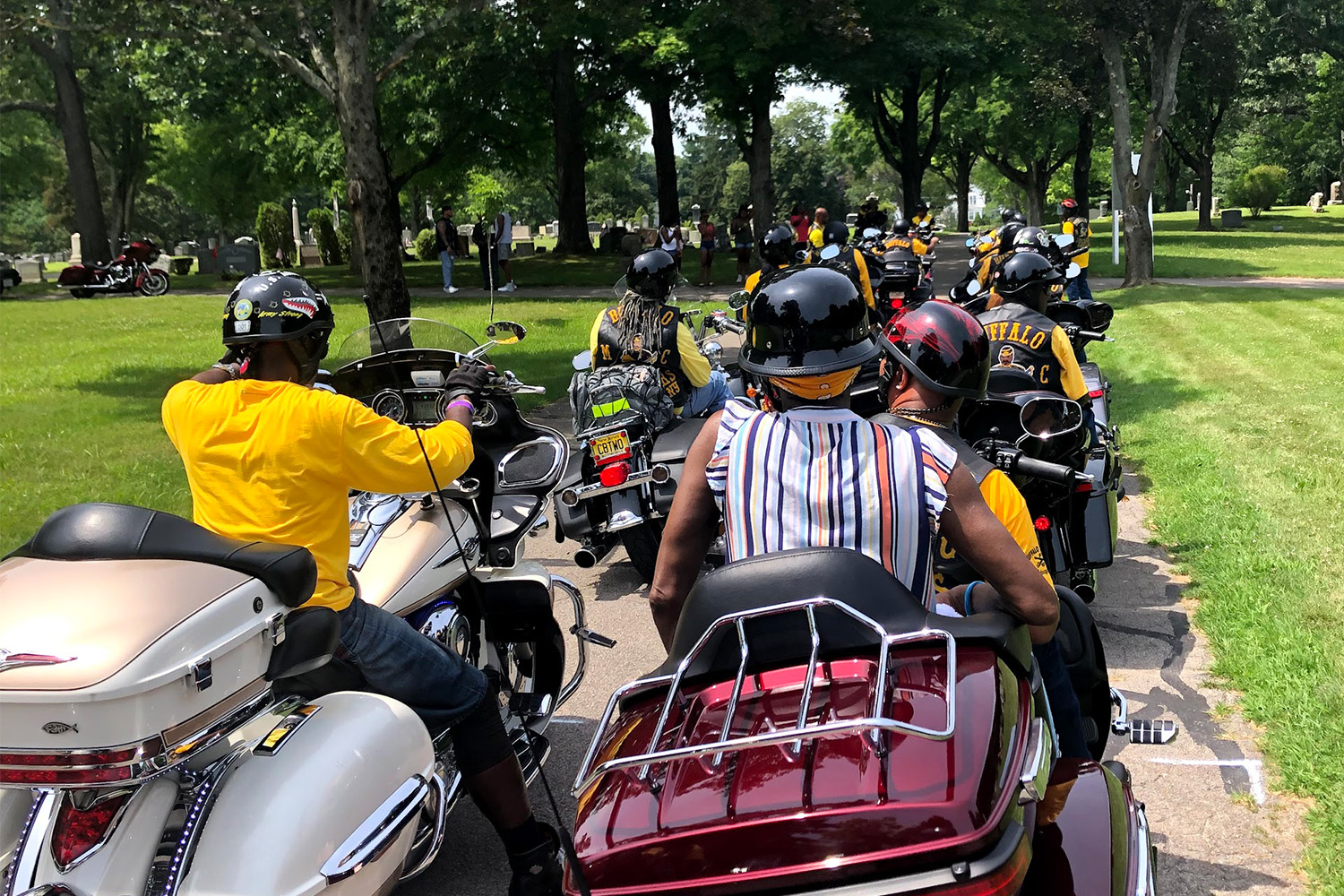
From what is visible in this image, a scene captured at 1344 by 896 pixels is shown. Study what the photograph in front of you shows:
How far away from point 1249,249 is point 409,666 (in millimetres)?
37730

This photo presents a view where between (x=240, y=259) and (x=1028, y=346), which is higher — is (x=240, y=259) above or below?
above

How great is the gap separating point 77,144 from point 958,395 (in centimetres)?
3706

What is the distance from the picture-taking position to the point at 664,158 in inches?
1395

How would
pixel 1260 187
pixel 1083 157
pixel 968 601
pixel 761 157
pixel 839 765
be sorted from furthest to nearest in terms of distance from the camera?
pixel 1260 187
pixel 1083 157
pixel 761 157
pixel 968 601
pixel 839 765

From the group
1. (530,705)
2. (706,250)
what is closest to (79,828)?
(530,705)

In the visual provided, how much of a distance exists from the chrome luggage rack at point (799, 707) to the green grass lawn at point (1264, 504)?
2148mm

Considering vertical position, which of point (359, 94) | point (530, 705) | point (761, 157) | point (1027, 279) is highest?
point (761, 157)

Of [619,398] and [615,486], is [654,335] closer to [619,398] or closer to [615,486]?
[619,398]

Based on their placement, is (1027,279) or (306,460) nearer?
(306,460)

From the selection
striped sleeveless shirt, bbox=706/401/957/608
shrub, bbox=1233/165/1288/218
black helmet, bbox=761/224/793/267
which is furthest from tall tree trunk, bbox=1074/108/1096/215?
striped sleeveless shirt, bbox=706/401/957/608

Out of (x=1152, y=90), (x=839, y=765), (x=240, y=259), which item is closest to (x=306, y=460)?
(x=839, y=765)

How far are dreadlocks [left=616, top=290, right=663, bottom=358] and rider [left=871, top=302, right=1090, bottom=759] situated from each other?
3.49 meters

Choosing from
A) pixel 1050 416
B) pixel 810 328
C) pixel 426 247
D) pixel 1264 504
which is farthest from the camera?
pixel 426 247

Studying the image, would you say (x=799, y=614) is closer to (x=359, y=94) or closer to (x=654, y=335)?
(x=654, y=335)
